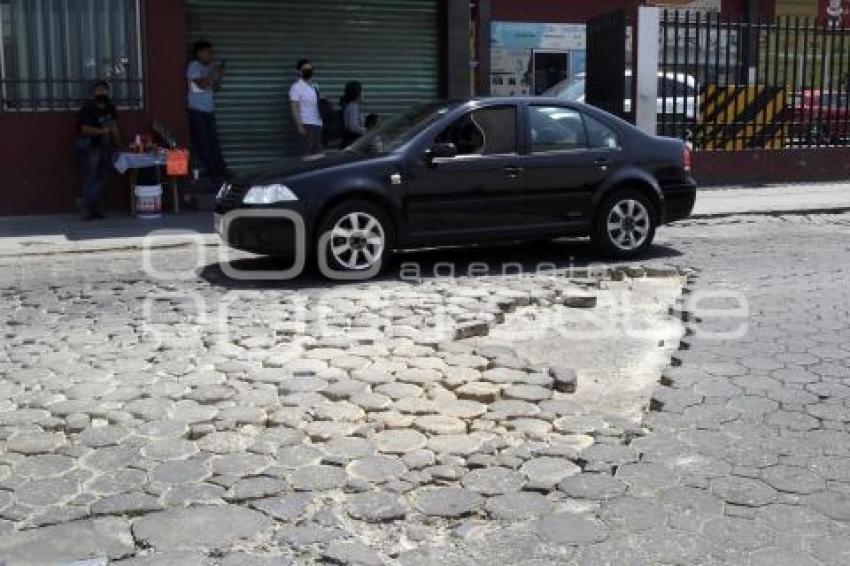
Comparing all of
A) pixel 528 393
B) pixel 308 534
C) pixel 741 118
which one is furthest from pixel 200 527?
pixel 741 118

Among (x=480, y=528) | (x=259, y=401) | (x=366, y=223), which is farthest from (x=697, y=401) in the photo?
(x=366, y=223)

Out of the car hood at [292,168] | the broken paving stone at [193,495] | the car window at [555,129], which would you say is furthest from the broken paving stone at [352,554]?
the car window at [555,129]

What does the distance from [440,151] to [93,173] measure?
5.69 meters

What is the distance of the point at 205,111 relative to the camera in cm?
1367

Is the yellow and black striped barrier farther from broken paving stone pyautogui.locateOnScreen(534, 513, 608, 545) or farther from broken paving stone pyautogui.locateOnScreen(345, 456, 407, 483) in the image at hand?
broken paving stone pyautogui.locateOnScreen(534, 513, 608, 545)

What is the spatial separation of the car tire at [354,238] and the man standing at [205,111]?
5.80 m

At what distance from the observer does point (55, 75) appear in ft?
43.1

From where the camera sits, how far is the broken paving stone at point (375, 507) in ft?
13.0

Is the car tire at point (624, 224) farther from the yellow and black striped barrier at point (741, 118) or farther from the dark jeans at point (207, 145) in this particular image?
the yellow and black striped barrier at point (741, 118)

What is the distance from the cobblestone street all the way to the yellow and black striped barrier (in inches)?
343

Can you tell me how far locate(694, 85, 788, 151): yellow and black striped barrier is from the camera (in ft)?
53.9

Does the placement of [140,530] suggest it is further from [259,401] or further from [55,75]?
[55,75]

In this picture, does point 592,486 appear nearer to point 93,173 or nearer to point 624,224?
point 624,224

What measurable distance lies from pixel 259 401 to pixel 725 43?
13.5 meters
